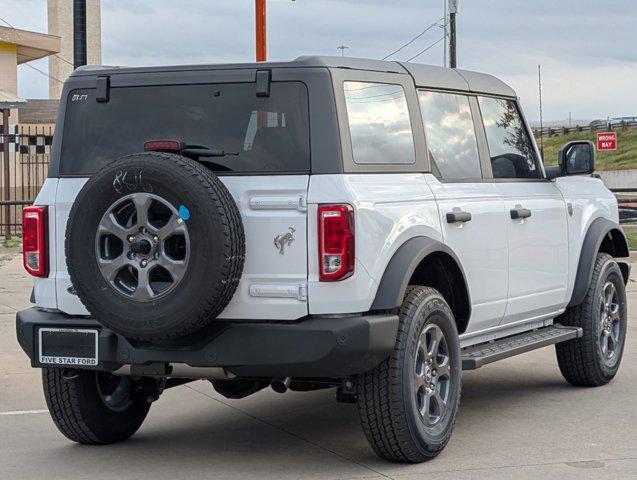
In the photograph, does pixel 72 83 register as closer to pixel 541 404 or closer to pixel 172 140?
pixel 172 140

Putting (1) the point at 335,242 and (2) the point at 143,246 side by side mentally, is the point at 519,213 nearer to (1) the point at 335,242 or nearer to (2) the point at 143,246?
(1) the point at 335,242

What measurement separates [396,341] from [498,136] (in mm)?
2288

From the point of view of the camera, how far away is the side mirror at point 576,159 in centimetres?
845

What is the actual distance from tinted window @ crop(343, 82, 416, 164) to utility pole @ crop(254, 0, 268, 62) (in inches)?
266

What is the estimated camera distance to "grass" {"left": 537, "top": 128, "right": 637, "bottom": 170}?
262 ft

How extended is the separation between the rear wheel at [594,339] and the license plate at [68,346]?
3.63 meters

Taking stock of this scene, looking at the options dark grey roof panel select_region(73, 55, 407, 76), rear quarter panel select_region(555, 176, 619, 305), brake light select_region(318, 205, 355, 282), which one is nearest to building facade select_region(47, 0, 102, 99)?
rear quarter panel select_region(555, 176, 619, 305)

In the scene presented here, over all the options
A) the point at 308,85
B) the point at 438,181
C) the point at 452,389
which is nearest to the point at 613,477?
the point at 452,389

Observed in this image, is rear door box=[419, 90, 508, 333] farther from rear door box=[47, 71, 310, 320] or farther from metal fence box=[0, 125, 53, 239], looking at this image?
metal fence box=[0, 125, 53, 239]

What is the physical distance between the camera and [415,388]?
6.37 meters

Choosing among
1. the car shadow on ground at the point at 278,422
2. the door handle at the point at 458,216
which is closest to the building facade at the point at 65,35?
the car shadow on ground at the point at 278,422

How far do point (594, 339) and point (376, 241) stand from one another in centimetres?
307

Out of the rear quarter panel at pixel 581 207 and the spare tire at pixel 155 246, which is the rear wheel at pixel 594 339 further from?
the spare tire at pixel 155 246

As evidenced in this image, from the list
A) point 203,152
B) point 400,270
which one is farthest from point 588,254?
point 203,152
